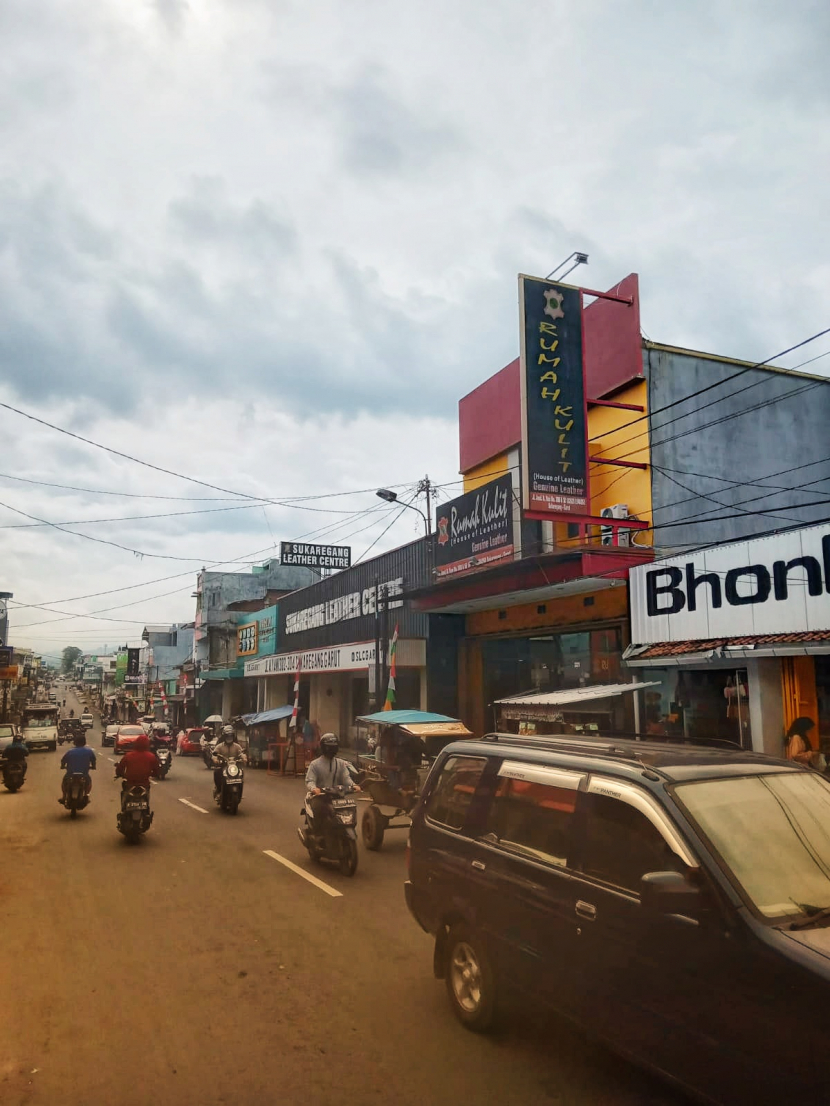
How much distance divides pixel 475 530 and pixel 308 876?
12.2 meters

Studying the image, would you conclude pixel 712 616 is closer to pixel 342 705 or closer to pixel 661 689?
pixel 661 689

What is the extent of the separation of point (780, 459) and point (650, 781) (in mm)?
17070

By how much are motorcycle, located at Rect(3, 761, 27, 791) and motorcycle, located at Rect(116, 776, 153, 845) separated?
941 cm

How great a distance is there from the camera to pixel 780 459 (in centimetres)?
1898

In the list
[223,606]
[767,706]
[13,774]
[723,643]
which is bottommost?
[13,774]

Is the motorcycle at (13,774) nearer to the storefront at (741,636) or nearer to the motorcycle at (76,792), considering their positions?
the motorcycle at (76,792)

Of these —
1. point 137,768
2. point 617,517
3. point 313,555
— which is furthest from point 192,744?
point 617,517

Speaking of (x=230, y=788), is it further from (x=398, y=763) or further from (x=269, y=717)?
(x=269, y=717)

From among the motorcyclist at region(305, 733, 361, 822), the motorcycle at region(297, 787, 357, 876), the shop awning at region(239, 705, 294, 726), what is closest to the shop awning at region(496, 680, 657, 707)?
the motorcyclist at region(305, 733, 361, 822)

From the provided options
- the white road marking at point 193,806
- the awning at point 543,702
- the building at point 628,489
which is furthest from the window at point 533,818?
the white road marking at point 193,806

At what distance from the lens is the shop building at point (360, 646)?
24531 mm

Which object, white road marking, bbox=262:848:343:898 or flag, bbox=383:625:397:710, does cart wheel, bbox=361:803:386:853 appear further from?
flag, bbox=383:625:397:710

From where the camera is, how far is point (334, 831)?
33.2 ft

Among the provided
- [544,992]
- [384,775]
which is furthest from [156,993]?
[384,775]
